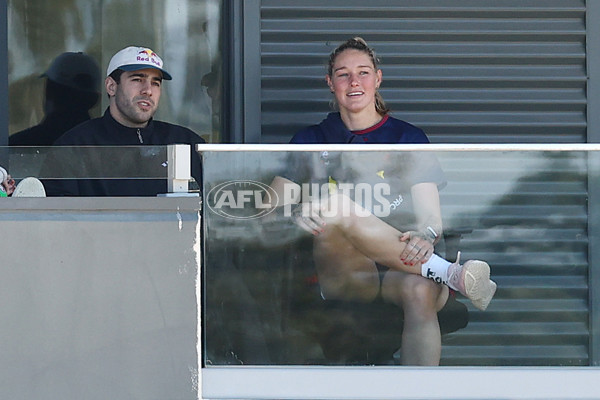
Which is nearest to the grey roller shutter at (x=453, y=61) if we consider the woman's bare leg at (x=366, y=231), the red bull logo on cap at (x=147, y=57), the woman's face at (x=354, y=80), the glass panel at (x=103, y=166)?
the red bull logo on cap at (x=147, y=57)

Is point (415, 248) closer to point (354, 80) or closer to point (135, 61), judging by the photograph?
point (354, 80)

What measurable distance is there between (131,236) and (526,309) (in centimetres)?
154

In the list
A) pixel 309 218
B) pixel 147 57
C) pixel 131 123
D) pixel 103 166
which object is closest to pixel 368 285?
pixel 309 218

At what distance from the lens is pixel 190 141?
4.86 meters

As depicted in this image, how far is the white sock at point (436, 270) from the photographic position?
12.0 feet

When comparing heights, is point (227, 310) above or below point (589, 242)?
below

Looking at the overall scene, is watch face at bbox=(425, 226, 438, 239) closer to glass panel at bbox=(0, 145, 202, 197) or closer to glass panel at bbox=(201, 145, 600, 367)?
glass panel at bbox=(201, 145, 600, 367)

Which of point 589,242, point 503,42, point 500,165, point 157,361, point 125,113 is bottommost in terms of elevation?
point 157,361

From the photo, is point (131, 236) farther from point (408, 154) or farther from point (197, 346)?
point (408, 154)

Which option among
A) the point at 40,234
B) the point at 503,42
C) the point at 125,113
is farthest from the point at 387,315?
the point at 503,42

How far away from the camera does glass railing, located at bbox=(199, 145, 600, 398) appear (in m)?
3.72

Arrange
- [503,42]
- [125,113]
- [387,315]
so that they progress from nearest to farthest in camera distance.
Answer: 1. [387,315]
2. [125,113]
3. [503,42]

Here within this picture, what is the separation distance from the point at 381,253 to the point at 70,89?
9.41 ft

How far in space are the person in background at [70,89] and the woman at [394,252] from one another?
248 centimetres
